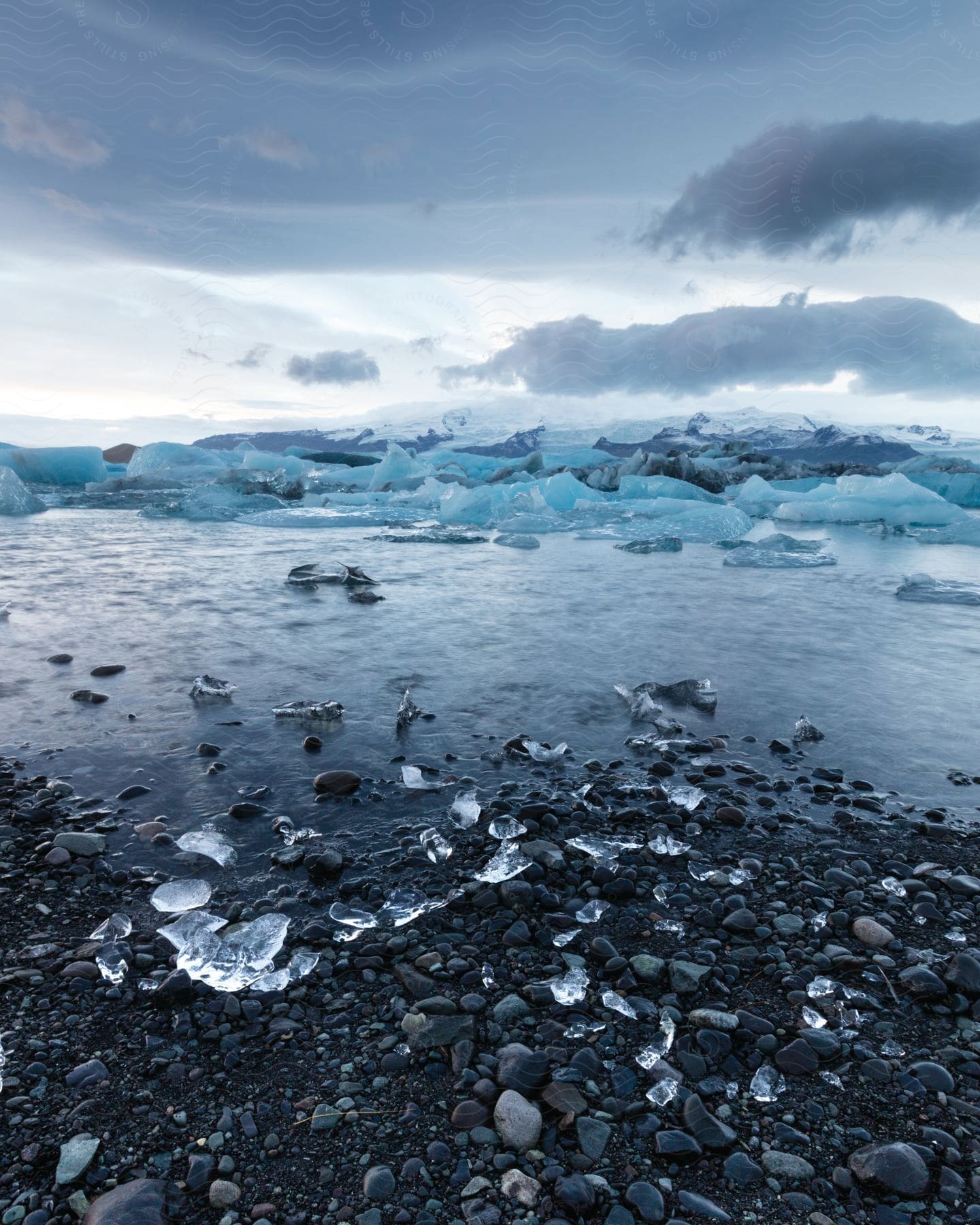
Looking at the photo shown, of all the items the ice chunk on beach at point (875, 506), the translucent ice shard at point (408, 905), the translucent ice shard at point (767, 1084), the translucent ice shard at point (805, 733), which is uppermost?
the translucent ice shard at point (408, 905)

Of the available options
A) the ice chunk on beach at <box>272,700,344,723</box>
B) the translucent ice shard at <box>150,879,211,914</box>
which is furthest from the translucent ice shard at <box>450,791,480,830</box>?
the ice chunk on beach at <box>272,700,344,723</box>

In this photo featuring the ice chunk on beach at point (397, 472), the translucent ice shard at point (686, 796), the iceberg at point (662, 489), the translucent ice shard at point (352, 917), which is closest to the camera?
the translucent ice shard at point (352, 917)

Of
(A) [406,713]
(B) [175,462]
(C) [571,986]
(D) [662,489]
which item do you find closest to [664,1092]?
(C) [571,986]

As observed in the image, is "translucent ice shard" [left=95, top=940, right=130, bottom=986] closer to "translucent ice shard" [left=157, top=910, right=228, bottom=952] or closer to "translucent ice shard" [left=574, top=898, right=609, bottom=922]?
"translucent ice shard" [left=157, top=910, right=228, bottom=952]

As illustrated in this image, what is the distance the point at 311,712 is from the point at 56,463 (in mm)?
26695

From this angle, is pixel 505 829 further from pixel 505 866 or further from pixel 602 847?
pixel 602 847

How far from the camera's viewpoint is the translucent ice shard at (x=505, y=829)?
106 inches

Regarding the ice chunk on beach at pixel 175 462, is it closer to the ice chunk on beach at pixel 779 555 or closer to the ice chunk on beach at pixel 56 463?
the ice chunk on beach at pixel 56 463

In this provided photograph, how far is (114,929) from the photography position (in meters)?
2.12

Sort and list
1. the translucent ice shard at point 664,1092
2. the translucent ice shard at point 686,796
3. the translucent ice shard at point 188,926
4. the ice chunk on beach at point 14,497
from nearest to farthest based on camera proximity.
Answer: the translucent ice shard at point 664,1092 → the translucent ice shard at point 188,926 → the translucent ice shard at point 686,796 → the ice chunk on beach at point 14,497

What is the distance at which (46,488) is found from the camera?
2647cm

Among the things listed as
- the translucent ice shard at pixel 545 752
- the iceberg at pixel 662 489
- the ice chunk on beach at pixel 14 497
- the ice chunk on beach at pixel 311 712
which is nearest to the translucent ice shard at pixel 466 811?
the translucent ice shard at pixel 545 752

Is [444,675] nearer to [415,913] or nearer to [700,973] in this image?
[415,913]

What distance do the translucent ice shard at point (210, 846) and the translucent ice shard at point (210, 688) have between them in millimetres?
1676
